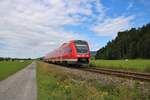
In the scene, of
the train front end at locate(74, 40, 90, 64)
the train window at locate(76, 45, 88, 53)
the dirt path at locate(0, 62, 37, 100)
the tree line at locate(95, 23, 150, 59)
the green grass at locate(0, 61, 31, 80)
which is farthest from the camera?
the tree line at locate(95, 23, 150, 59)

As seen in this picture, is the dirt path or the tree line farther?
the tree line

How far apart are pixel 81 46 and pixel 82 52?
1.19 metres

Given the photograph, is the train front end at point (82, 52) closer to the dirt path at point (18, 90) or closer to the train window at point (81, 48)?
the train window at point (81, 48)

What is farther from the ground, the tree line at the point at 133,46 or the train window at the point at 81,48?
the tree line at the point at 133,46

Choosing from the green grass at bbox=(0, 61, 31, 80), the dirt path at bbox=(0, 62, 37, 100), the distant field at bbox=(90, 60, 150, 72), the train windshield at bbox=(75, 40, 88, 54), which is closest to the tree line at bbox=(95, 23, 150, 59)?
the green grass at bbox=(0, 61, 31, 80)

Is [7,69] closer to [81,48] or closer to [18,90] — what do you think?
[81,48]

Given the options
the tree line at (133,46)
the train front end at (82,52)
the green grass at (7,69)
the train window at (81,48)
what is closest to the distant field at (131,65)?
the train front end at (82,52)

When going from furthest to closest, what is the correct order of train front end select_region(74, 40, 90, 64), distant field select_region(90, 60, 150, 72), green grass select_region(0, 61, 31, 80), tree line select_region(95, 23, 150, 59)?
tree line select_region(95, 23, 150, 59), train front end select_region(74, 40, 90, 64), green grass select_region(0, 61, 31, 80), distant field select_region(90, 60, 150, 72)

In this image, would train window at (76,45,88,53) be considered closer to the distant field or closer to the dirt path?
the distant field

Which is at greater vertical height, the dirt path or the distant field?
the distant field

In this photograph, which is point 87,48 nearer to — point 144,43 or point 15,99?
point 15,99

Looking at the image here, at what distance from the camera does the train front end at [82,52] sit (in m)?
29.4

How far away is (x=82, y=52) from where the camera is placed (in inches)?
1176

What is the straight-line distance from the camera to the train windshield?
29.9 metres
